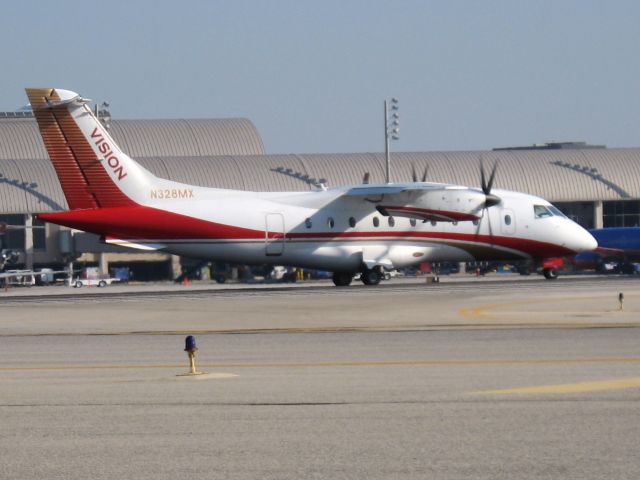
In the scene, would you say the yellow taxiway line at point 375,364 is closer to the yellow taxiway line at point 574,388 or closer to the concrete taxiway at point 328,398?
the concrete taxiway at point 328,398

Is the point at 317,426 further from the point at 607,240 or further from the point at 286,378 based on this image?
the point at 607,240

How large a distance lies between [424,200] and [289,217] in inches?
241

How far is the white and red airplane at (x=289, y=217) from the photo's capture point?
47.1 metres

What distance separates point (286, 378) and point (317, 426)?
197 inches

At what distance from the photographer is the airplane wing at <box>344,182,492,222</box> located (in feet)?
171

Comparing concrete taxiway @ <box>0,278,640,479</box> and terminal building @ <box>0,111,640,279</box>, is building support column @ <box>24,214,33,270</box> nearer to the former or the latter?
terminal building @ <box>0,111,640,279</box>

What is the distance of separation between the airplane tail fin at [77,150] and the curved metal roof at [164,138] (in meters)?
62.0

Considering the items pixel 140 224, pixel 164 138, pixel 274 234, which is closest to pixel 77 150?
pixel 140 224

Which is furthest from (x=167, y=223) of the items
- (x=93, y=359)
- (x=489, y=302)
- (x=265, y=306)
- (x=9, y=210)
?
(x=9, y=210)

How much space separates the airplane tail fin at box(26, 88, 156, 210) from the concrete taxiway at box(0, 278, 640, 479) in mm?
14302

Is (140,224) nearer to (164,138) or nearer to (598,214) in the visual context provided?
(598,214)

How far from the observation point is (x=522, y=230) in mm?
54625

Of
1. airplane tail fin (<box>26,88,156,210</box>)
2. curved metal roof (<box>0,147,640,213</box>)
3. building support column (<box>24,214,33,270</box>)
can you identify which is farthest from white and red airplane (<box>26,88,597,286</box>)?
curved metal roof (<box>0,147,640,213</box>)

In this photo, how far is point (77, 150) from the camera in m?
47.0
